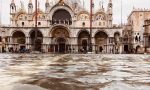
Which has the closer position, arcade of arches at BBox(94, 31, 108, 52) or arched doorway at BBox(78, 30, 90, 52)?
arcade of arches at BBox(94, 31, 108, 52)

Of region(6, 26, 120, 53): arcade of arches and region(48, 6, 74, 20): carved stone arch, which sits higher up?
region(48, 6, 74, 20): carved stone arch

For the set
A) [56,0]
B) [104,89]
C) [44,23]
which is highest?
[56,0]

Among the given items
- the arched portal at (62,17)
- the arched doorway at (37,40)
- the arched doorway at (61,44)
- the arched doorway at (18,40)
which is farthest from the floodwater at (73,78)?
the arched doorway at (18,40)

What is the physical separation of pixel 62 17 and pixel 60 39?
5.20m

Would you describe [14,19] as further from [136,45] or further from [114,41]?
[136,45]

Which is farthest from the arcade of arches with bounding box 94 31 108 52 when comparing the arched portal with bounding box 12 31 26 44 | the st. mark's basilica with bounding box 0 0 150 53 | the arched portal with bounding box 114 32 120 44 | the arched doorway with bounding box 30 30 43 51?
the arched portal with bounding box 12 31 26 44

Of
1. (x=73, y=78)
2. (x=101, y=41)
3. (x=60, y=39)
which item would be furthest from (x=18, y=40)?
(x=73, y=78)

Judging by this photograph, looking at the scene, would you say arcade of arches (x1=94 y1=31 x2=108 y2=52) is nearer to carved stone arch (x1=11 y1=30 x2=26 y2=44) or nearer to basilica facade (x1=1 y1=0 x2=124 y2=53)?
basilica facade (x1=1 y1=0 x2=124 y2=53)

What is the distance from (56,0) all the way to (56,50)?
455 inches

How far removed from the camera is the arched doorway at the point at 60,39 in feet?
250

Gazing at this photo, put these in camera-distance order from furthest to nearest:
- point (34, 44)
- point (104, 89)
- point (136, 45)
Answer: point (136, 45)
point (34, 44)
point (104, 89)

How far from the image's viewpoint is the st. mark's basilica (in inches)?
2950

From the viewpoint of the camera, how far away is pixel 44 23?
252ft

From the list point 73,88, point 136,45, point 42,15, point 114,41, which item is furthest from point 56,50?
point 73,88
